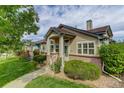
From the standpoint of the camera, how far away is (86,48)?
902 cm

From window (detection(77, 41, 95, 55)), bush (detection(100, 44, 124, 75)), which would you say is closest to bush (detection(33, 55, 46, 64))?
window (detection(77, 41, 95, 55))

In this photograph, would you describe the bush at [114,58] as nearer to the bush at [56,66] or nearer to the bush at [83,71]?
the bush at [83,71]

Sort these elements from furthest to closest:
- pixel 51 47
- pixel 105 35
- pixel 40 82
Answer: pixel 51 47, pixel 105 35, pixel 40 82

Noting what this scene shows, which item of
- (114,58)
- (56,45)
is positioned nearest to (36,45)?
(56,45)

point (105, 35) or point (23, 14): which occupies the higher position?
point (23, 14)

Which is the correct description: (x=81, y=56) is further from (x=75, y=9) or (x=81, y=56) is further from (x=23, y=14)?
(x=23, y=14)

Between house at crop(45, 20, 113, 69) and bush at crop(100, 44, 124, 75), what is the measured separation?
1.83ft

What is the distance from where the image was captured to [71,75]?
696 cm

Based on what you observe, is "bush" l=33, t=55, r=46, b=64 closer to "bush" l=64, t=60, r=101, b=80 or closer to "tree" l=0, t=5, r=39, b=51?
"tree" l=0, t=5, r=39, b=51

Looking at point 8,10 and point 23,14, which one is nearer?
point 8,10

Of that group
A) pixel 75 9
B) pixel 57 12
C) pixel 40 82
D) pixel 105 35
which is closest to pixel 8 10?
pixel 57 12

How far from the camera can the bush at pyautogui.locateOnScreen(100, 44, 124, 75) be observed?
7.11 meters

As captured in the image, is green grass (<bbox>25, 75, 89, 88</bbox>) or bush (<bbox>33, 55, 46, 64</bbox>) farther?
bush (<bbox>33, 55, 46, 64</bbox>)

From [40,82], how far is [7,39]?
8.37ft
